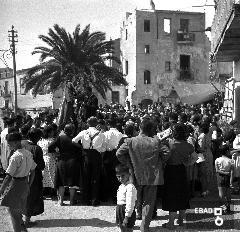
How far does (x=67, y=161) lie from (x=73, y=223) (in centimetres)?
141

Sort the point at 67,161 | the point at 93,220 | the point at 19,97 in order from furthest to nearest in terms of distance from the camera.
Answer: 1. the point at 19,97
2. the point at 67,161
3. the point at 93,220

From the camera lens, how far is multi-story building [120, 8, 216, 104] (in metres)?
43.1

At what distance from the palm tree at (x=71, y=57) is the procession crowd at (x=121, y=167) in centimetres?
1690

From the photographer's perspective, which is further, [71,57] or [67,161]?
[71,57]

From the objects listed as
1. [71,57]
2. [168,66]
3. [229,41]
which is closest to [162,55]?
[168,66]

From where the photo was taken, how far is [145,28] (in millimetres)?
43156

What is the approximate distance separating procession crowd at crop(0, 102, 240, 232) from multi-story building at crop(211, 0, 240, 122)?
2.91 meters

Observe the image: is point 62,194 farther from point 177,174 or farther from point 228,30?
point 228,30

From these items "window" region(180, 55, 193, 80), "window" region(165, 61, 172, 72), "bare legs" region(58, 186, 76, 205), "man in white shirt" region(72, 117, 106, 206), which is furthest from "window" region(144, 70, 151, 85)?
"bare legs" region(58, 186, 76, 205)

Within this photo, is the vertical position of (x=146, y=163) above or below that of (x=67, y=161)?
above

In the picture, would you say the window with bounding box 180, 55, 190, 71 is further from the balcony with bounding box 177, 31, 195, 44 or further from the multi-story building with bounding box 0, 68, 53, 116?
the multi-story building with bounding box 0, 68, 53, 116

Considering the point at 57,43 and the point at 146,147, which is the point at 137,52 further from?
the point at 146,147

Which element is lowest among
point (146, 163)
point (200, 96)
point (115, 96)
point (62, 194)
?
point (62, 194)

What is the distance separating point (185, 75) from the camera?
147ft
